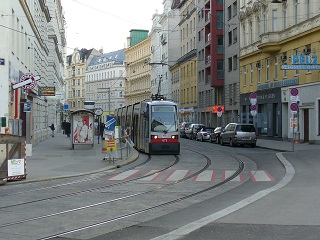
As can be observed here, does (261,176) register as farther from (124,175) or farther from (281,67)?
(281,67)

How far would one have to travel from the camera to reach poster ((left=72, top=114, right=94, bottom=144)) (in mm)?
31672

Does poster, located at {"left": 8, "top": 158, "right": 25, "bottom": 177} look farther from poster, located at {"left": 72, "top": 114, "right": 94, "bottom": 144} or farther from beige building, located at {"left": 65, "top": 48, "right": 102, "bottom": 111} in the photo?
beige building, located at {"left": 65, "top": 48, "right": 102, "bottom": 111}

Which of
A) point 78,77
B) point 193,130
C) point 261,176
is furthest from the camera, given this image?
point 78,77

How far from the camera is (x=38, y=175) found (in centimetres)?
1778

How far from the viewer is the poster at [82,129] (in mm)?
31672

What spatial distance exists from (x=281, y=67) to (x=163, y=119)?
32.7ft

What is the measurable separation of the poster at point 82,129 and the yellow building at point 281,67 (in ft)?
40.3

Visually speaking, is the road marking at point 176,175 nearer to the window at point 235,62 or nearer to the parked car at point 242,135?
the parked car at point 242,135

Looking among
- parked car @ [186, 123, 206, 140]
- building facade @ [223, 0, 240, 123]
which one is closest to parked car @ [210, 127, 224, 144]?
parked car @ [186, 123, 206, 140]

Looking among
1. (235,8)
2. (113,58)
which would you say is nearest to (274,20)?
(235,8)

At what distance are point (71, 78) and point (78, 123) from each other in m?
124

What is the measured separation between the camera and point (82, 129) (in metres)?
32.2

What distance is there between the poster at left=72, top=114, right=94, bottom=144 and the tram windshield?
5573 mm

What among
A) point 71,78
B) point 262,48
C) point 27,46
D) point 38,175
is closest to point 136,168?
point 38,175
